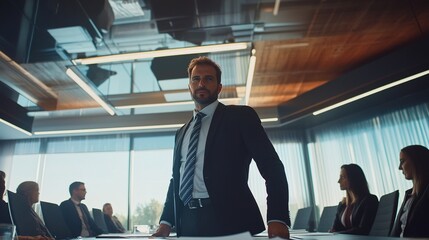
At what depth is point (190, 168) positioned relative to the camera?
1354mm

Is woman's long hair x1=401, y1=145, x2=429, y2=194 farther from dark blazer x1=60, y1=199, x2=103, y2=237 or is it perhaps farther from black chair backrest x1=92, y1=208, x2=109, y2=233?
black chair backrest x1=92, y1=208, x2=109, y2=233

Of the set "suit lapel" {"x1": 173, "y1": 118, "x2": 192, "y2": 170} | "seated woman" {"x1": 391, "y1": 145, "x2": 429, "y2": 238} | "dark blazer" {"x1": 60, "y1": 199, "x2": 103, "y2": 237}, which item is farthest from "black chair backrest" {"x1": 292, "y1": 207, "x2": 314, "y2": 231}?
"suit lapel" {"x1": 173, "y1": 118, "x2": 192, "y2": 170}

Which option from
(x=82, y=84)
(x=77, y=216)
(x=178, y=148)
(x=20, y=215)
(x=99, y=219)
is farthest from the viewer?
(x=99, y=219)

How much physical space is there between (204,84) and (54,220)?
2.50 m

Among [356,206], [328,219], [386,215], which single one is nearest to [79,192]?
[328,219]

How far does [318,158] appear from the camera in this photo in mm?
7465

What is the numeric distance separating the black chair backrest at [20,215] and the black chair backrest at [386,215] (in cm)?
263

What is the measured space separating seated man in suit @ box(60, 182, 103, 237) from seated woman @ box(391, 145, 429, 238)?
370cm

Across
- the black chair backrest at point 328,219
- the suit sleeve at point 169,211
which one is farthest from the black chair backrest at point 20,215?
the black chair backrest at point 328,219

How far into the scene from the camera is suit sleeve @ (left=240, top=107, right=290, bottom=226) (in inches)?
42.6

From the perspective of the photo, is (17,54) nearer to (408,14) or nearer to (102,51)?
(102,51)

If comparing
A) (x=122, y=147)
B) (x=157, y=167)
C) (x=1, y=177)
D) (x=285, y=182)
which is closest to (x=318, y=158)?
(x=157, y=167)

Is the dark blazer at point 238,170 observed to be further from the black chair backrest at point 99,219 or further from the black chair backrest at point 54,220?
the black chair backrest at point 99,219

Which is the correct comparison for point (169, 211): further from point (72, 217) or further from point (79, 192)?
point (79, 192)
